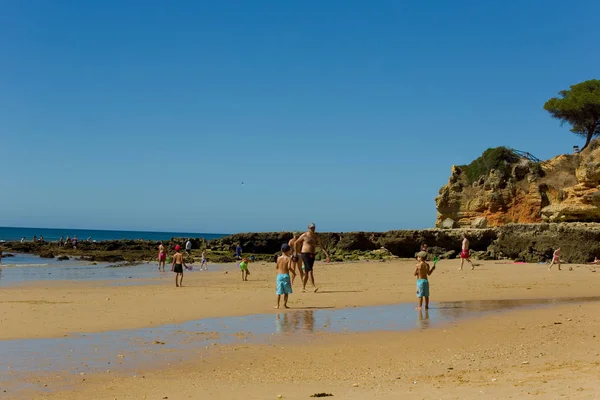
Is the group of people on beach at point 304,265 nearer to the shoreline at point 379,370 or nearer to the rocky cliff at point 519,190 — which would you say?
the shoreline at point 379,370

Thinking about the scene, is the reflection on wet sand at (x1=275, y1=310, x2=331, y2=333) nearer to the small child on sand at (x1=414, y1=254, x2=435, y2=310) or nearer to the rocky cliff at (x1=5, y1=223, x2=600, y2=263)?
the small child on sand at (x1=414, y1=254, x2=435, y2=310)

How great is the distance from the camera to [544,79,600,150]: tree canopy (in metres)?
42.7

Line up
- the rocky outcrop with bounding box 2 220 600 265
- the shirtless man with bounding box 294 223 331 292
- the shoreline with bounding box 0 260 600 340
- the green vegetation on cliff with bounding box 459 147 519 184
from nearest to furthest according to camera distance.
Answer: the shoreline with bounding box 0 260 600 340
the shirtless man with bounding box 294 223 331 292
the rocky outcrop with bounding box 2 220 600 265
the green vegetation on cliff with bounding box 459 147 519 184

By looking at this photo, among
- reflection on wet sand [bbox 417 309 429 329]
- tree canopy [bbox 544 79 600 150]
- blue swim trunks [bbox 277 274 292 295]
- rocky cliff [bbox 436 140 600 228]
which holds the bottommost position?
reflection on wet sand [bbox 417 309 429 329]

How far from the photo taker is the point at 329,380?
7.08m

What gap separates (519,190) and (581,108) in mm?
8902

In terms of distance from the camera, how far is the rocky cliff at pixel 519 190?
33.4m

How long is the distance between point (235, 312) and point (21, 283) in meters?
13.3

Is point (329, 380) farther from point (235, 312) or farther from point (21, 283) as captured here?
point (21, 283)

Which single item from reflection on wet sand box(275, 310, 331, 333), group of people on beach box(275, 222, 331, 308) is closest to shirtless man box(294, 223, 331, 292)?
group of people on beach box(275, 222, 331, 308)

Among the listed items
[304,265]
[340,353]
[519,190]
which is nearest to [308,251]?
[304,265]

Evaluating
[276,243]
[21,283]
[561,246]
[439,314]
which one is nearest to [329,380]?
[439,314]

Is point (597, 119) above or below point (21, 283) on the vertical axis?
above

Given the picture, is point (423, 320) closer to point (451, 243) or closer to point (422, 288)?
point (422, 288)
